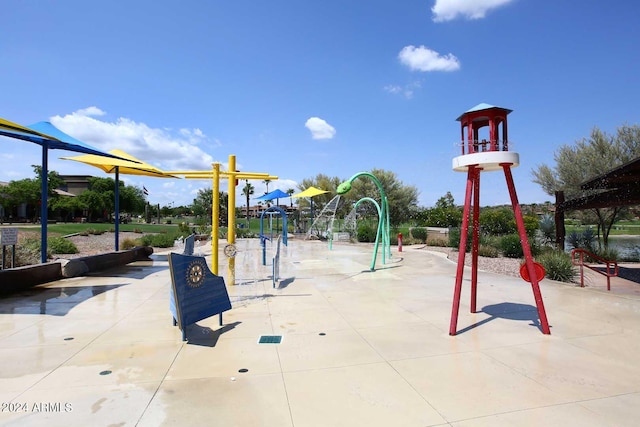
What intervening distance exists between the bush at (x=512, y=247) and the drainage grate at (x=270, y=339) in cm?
1299

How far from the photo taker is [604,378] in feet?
12.6

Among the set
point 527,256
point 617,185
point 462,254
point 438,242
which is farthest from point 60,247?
point 617,185

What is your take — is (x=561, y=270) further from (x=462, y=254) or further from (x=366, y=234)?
(x=366, y=234)

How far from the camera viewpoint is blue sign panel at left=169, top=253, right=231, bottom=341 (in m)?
4.86

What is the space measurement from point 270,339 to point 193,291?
125 cm

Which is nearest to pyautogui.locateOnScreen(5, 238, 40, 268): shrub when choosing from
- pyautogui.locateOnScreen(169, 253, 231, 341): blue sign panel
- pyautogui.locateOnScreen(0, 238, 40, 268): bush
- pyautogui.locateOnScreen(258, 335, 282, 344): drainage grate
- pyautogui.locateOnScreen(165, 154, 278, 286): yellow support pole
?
pyautogui.locateOnScreen(0, 238, 40, 268): bush

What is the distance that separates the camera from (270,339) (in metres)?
5.04

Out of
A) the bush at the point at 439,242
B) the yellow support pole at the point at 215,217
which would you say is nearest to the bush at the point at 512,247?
the bush at the point at 439,242

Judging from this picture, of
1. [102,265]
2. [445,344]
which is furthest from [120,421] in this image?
[102,265]

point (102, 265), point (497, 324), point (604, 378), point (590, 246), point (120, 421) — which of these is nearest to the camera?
point (120, 421)

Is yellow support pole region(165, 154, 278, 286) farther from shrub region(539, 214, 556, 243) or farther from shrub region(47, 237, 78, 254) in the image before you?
shrub region(539, 214, 556, 243)

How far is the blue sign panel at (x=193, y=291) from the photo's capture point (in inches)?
191

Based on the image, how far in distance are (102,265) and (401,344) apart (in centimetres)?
971

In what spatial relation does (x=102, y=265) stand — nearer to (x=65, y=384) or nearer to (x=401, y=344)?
(x=65, y=384)
